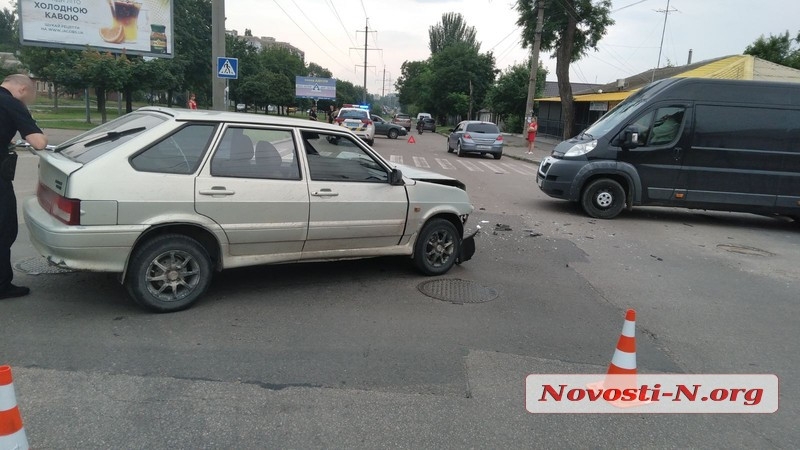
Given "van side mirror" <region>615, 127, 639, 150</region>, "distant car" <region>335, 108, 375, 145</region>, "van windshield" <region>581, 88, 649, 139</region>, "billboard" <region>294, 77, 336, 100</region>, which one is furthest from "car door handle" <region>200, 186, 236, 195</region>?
"billboard" <region>294, 77, 336, 100</region>

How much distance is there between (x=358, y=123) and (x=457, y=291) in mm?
21791

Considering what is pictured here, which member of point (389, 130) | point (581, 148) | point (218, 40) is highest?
point (218, 40)

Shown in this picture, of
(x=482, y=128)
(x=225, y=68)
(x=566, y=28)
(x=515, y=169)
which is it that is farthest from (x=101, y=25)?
A: (x=566, y=28)

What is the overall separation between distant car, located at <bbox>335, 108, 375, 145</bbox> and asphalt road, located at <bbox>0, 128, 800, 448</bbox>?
64.6ft

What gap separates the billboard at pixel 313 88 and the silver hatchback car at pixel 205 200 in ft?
190

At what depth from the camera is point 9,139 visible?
15.6 ft

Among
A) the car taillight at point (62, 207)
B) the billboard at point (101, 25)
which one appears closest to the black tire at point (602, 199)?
the car taillight at point (62, 207)

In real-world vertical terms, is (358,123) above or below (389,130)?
above

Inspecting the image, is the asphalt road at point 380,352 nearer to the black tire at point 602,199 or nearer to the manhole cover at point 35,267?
the manhole cover at point 35,267

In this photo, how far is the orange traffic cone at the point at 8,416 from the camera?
2.18 metres

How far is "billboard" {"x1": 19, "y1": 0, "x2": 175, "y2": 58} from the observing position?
2405 cm

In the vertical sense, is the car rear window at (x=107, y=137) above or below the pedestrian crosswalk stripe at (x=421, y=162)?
above

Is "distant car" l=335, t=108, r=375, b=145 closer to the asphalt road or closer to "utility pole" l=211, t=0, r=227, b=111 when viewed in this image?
"utility pole" l=211, t=0, r=227, b=111

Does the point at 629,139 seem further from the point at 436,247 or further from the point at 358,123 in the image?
the point at 358,123
